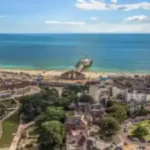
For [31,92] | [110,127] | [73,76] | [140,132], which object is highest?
[110,127]

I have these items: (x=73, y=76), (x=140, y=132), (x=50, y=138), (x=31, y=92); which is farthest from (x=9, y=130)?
(x=73, y=76)

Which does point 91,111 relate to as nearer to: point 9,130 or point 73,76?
point 9,130

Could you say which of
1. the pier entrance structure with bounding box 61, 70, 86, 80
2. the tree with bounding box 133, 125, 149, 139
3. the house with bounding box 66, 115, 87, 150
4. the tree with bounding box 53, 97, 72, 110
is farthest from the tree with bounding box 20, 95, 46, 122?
the pier entrance structure with bounding box 61, 70, 86, 80

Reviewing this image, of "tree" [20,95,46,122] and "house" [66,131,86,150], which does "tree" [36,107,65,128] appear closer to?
"tree" [20,95,46,122]

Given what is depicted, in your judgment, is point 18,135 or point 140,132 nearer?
point 140,132

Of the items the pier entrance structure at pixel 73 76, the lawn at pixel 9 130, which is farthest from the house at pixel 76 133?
the pier entrance structure at pixel 73 76

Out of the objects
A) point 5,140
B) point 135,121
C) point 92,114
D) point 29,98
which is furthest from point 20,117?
point 135,121

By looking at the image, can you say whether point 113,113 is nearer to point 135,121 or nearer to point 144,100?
point 135,121
